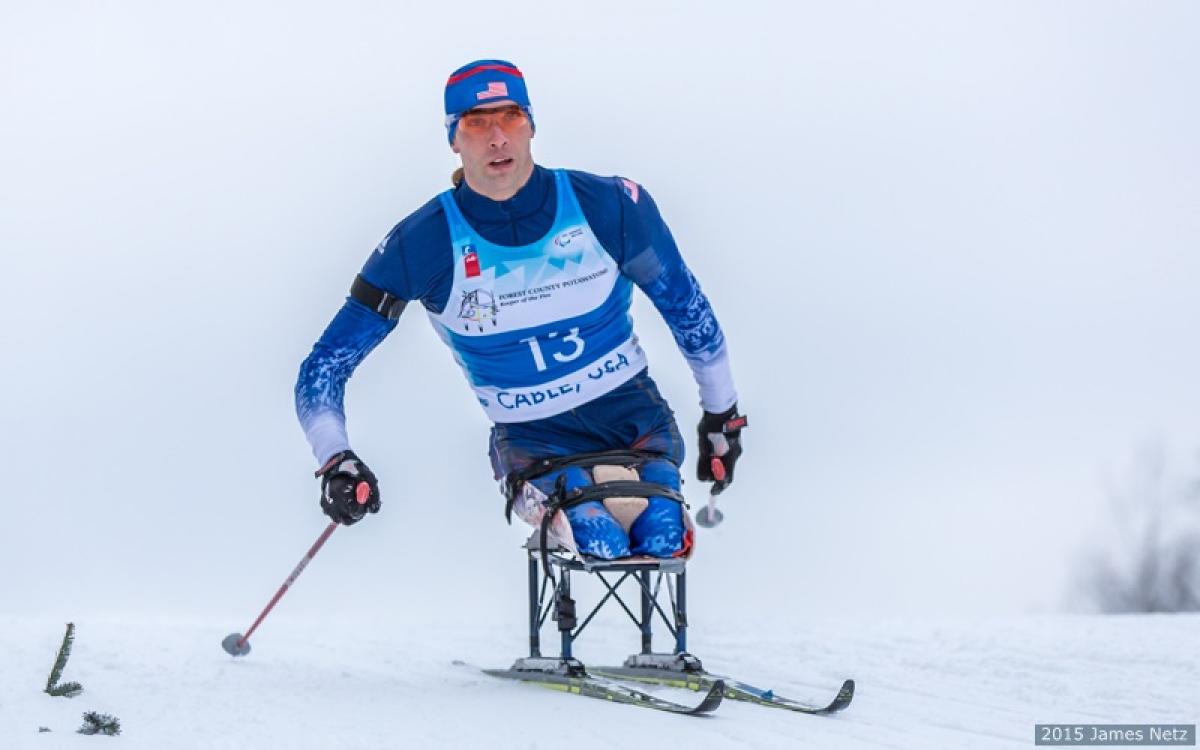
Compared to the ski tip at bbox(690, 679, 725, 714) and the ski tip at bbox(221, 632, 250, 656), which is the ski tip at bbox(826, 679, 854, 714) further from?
the ski tip at bbox(221, 632, 250, 656)

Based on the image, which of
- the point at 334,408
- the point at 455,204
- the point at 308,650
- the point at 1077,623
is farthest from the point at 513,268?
the point at 1077,623

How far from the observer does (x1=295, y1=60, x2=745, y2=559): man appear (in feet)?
21.6

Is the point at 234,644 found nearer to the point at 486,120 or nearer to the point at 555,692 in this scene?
the point at 555,692

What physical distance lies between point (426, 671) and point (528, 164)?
8.63ft

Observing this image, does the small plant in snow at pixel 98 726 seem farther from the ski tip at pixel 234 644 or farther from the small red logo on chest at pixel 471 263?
the small red logo on chest at pixel 471 263

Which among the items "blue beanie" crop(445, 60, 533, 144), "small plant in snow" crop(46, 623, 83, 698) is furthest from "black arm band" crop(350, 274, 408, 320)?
"small plant in snow" crop(46, 623, 83, 698)

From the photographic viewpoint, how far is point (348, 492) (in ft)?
21.3

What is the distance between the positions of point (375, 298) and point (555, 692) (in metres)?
1.90

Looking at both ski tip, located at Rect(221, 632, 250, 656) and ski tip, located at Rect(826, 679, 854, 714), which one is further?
ski tip, located at Rect(221, 632, 250, 656)

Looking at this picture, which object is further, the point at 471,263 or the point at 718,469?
the point at 718,469

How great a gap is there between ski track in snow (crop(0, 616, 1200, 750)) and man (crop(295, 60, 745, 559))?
90 centimetres

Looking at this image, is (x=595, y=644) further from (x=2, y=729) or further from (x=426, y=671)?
(x=2, y=729)

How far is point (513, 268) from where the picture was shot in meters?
6.75

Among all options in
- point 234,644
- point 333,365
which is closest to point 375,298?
point 333,365
